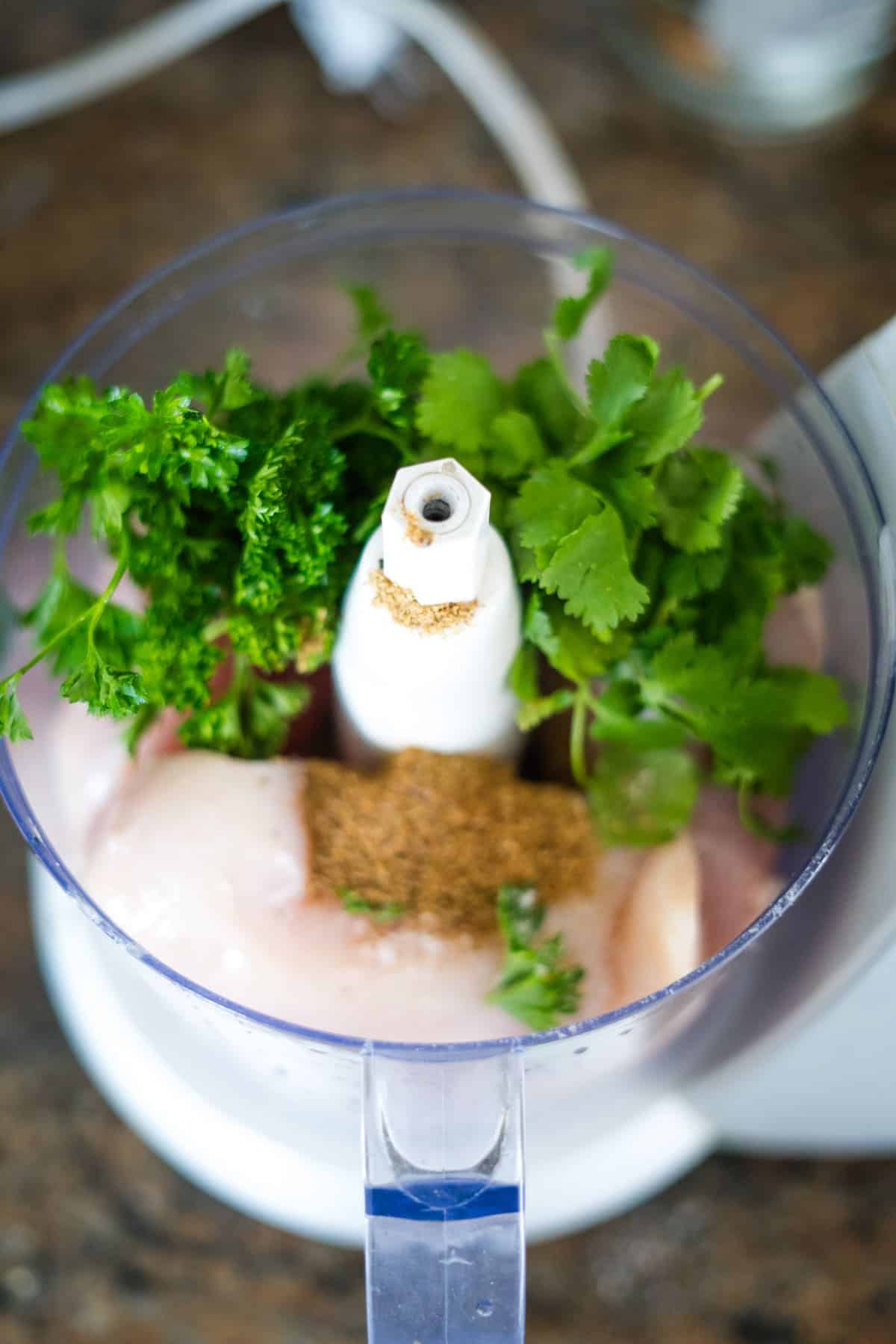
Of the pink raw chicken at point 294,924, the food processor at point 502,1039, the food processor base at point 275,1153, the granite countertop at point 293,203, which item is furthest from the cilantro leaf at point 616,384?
the granite countertop at point 293,203

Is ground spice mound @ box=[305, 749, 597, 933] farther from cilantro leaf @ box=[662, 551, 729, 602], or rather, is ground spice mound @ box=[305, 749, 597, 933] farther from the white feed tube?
cilantro leaf @ box=[662, 551, 729, 602]

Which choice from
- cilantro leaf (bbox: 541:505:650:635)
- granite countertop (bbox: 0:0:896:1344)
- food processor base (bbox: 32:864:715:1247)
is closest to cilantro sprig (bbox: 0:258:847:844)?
cilantro leaf (bbox: 541:505:650:635)

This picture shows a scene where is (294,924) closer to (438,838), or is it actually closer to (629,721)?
(438,838)

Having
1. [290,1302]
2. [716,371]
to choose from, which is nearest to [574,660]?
[716,371]

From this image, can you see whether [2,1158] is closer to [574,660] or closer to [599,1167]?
[599,1167]

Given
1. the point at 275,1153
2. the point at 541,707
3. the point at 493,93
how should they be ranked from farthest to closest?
the point at 493,93, the point at 275,1153, the point at 541,707

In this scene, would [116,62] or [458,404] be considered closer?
[458,404]

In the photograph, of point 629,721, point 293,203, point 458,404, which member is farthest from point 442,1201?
point 293,203
